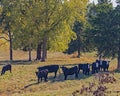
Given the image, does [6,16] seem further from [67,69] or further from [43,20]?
[67,69]

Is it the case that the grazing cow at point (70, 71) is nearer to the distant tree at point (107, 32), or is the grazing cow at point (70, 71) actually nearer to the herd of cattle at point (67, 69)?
the herd of cattle at point (67, 69)

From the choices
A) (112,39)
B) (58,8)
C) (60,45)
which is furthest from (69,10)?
(112,39)

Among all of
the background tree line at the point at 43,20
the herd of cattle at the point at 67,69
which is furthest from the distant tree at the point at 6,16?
the herd of cattle at the point at 67,69

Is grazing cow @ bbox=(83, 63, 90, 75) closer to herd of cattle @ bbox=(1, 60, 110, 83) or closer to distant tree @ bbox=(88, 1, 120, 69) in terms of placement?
herd of cattle @ bbox=(1, 60, 110, 83)

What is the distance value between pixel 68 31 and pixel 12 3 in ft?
31.5

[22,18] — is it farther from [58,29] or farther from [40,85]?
[40,85]

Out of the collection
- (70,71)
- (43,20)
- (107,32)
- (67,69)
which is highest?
(43,20)

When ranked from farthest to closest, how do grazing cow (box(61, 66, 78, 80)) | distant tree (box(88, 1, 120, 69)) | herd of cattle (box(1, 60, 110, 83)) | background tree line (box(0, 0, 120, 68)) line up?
1. background tree line (box(0, 0, 120, 68))
2. distant tree (box(88, 1, 120, 69))
3. grazing cow (box(61, 66, 78, 80))
4. herd of cattle (box(1, 60, 110, 83))

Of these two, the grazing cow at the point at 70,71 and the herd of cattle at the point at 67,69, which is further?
the grazing cow at the point at 70,71

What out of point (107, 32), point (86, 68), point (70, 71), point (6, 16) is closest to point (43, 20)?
point (6, 16)

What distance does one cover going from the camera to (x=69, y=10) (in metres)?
50.8

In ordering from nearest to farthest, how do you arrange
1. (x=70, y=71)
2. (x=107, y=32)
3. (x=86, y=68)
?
(x=70, y=71) → (x=86, y=68) → (x=107, y=32)

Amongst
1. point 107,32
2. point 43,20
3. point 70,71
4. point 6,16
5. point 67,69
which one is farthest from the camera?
point 6,16

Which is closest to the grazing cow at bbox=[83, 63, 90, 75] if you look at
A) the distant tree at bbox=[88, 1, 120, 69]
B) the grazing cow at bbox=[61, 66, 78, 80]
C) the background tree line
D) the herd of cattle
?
the herd of cattle
